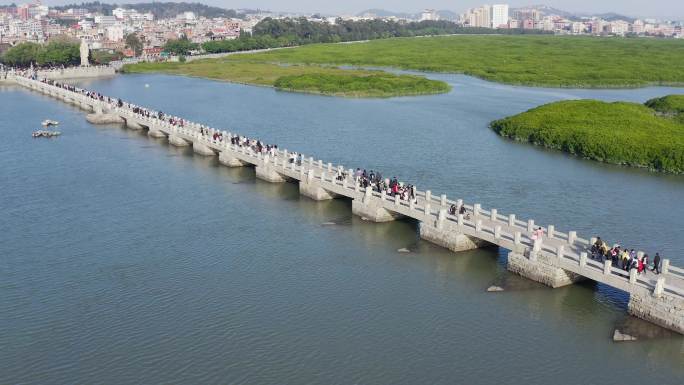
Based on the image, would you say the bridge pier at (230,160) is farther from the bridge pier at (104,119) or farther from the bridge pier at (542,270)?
the bridge pier at (542,270)

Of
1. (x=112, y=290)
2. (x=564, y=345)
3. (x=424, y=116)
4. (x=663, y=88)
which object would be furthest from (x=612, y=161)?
(x=663, y=88)

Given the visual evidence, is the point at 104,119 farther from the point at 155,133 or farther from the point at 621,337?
the point at 621,337

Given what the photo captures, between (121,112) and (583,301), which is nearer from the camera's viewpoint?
(583,301)

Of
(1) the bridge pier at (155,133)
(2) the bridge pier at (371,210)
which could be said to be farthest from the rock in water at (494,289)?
(1) the bridge pier at (155,133)

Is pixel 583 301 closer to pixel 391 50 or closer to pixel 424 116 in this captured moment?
pixel 424 116

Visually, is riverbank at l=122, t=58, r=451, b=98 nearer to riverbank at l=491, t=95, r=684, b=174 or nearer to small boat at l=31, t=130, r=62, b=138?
riverbank at l=491, t=95, r=684, b=174

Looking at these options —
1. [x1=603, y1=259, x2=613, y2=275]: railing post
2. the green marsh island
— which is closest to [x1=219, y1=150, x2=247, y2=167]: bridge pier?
[x1=603, y1=259, x2=613, y2=275]: railing post

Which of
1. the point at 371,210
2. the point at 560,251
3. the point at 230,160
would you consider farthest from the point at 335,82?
the point at 560,251

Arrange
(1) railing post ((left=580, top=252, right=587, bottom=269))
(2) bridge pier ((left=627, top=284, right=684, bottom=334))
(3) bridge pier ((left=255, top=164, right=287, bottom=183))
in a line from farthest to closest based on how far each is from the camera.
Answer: (3) bridge pier ((left=255, top=164, right=287, bottom=183)) < (1) railing post ((left=580, top=252, right=587, bottom=269)) < (2) bridge pier ((left=627, top=284, right=684, bottom=334))
